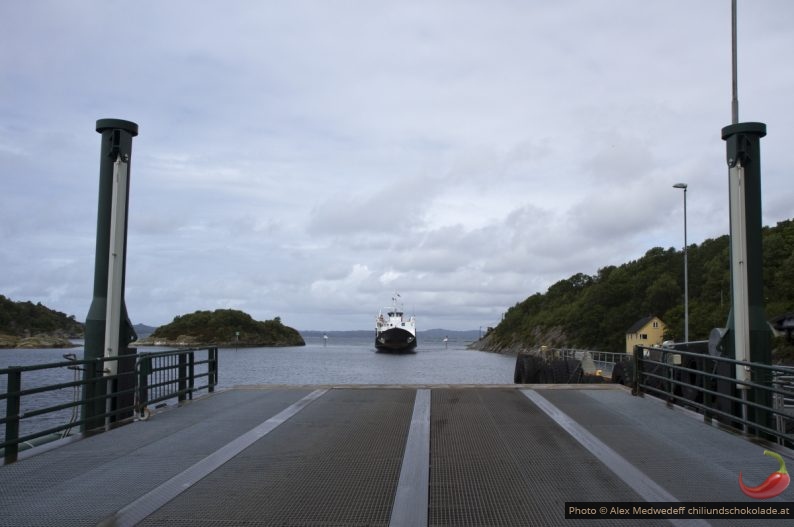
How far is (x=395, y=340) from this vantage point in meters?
113

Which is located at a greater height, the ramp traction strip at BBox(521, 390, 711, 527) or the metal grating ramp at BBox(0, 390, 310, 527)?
the ramp traction strip at BBox(521, 390, 711, 527)

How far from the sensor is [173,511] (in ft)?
16.5

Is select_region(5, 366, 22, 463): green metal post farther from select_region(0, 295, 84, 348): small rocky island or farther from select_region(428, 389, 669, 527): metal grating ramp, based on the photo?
select_region(0, 295, 84, 348): small rocky island

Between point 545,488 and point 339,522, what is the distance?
1.86 m

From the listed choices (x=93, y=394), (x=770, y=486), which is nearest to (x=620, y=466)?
(x=770, y=486)

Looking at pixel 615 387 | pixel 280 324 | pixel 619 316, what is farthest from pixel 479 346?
pixel 615 387

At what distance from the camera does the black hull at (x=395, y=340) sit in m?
111

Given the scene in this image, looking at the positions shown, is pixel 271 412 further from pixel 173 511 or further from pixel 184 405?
pixel 173 511

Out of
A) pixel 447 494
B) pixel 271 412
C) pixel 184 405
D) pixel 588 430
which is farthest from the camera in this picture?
pixel 184 405

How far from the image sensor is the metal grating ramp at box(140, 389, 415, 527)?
193 inches

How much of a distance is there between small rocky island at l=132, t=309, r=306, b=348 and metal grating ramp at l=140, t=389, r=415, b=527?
135993 millimetres

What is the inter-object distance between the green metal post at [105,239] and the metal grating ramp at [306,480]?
9.09 feet

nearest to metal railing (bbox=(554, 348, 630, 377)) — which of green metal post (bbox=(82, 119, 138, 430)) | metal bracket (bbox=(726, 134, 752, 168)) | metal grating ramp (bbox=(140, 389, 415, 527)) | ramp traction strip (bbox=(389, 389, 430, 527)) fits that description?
metal bracket (bbox=(726, 134, 752, 168))

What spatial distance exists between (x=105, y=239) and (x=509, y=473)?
20.7ft
